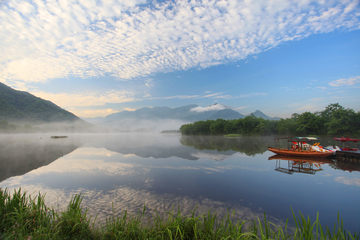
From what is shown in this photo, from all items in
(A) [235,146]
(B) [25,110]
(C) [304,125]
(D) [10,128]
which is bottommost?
(A) [235,146]

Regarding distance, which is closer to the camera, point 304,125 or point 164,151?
point 164,151

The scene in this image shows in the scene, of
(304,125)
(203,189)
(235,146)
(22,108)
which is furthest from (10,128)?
(304,125)

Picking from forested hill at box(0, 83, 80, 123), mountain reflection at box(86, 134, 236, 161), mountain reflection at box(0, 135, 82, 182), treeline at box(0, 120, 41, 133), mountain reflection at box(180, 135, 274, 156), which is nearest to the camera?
mountain reflection at box(0, 135, 82, 182)

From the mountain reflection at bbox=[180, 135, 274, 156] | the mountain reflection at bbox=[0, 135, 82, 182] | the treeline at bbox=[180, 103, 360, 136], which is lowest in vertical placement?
the mountain reflection at bbox=[0, 135, 82, 182]

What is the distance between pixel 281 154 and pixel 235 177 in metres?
13.1

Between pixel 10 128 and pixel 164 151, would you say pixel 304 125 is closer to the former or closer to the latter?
pixel 164 151

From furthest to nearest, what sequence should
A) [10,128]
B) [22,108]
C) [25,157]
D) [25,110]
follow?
[25,110], [22,108], [10,128], [25,157]

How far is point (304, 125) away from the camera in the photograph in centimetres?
7044

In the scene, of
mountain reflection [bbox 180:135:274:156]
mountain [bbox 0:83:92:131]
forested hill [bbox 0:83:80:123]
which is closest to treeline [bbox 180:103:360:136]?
mountain reflection [bbox 180:135:274:156]

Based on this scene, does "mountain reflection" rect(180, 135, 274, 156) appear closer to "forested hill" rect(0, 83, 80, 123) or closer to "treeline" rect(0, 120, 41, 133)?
"treeline" rect(0, 120, 41, 133)

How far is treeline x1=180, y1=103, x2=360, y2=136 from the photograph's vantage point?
62.0 meters

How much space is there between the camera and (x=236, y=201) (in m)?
7.91

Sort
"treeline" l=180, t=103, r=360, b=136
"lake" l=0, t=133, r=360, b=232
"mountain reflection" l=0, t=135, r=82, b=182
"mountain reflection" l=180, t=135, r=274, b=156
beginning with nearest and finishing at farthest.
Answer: "lake" l=0, t=133, r=360, b=232 < "mountain reflection" l=0, t=135, r=82, b=182 < "mountain reflection" l=180, t=135, r=274, b=156 < "treeline" l=180, t=103, r=360, b=136

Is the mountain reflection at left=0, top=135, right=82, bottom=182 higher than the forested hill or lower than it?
lower
